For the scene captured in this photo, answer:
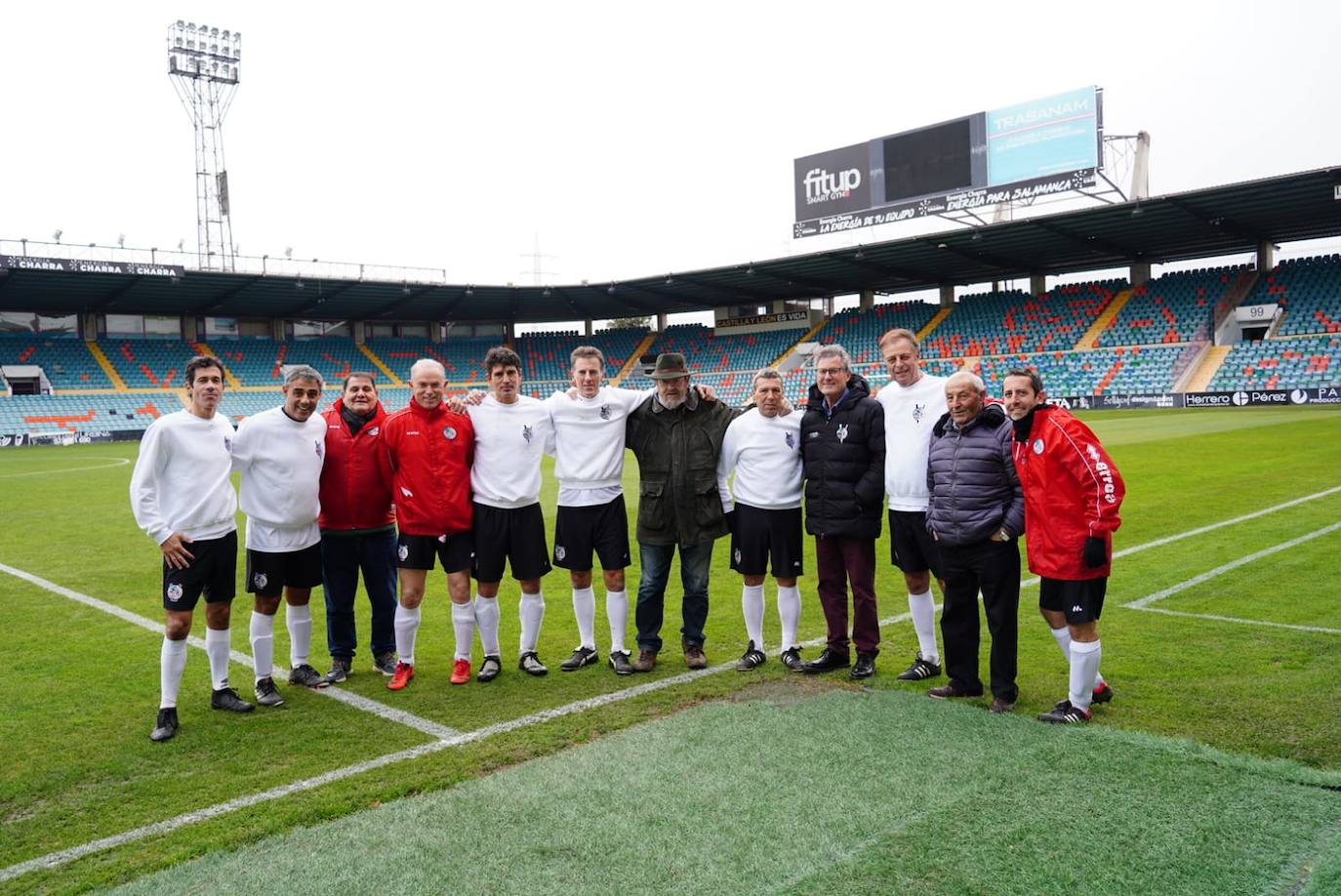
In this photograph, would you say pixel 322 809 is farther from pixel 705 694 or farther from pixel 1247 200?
pixel 1247 200

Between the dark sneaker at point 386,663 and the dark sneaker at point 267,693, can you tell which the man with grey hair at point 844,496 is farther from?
the dark sneaker at point 267,693

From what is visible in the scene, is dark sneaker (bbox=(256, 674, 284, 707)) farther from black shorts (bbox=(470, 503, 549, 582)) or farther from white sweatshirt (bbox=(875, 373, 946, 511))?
white sweatshirt (bbox=(875, 373, 946, 511))

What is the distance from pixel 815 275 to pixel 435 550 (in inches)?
1696

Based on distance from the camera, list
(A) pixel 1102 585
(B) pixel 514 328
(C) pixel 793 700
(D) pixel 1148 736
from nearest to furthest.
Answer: (D) pixel 1148 736 → (A) pixel 1102 585 → (C) pixel 793 700 → (B) pixel 514 328

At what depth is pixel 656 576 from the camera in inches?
239

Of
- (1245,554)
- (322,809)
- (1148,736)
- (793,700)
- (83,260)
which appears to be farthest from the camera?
(83,260)

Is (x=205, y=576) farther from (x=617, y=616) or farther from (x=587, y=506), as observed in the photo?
(x=617, y=616)

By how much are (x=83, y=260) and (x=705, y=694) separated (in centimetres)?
4200

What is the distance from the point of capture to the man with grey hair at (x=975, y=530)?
498 centimetres

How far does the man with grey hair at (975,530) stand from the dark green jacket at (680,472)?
4.83 feet

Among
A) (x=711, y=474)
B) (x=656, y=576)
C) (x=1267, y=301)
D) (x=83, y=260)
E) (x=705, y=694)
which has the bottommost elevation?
(x=705, y=694)

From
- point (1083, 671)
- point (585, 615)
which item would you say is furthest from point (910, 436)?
point (585, 615)

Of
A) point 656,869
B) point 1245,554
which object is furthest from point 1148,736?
point 1245,554

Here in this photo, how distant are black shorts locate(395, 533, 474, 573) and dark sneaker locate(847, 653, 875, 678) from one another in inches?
102
